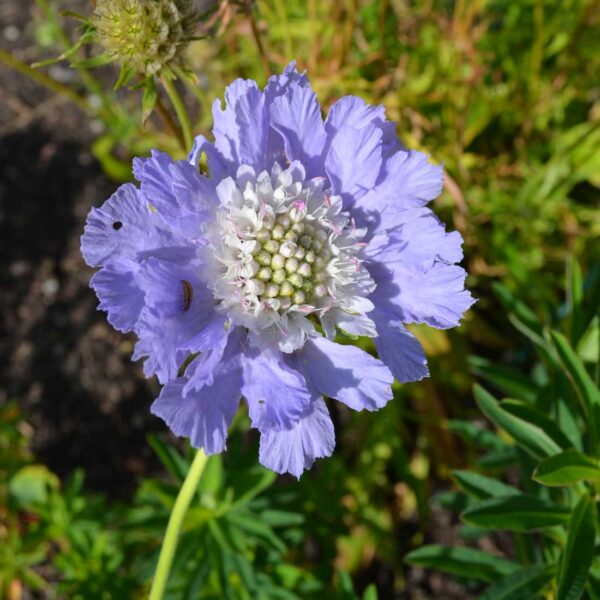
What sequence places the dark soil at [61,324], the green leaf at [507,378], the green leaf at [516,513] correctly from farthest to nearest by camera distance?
1. the dark soil at [61,324]
2. the green leaf at [507,378]
3. the green leaf at [516,513]

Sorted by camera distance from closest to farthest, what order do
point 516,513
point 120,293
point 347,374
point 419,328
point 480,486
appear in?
1. point 120,293
2. point 347,374
3. point 516,513
4. point 480,486
5. point 419,328

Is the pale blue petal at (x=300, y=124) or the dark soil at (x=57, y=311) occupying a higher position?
the pale blue petal at (x=300, y=124)

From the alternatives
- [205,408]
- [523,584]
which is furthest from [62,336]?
[523,584]

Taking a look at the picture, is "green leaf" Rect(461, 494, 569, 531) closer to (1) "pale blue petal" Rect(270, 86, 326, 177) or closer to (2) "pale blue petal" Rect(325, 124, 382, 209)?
(2) "pale blue petal" Rect(325, 124, 382, 209)

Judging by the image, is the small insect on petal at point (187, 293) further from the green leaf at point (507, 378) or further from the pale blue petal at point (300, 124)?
the green leaf at point (507, 378)

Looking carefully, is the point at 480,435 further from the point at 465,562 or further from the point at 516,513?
the point at 516,513

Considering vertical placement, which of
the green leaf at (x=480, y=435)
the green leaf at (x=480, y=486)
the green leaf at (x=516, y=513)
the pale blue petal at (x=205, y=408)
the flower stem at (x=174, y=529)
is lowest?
the green leaf at (x=480, y=435)

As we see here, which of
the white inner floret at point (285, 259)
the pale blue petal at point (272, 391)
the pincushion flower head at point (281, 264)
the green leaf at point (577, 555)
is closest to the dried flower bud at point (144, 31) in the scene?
the pincushion flower head at point (281, 264)
